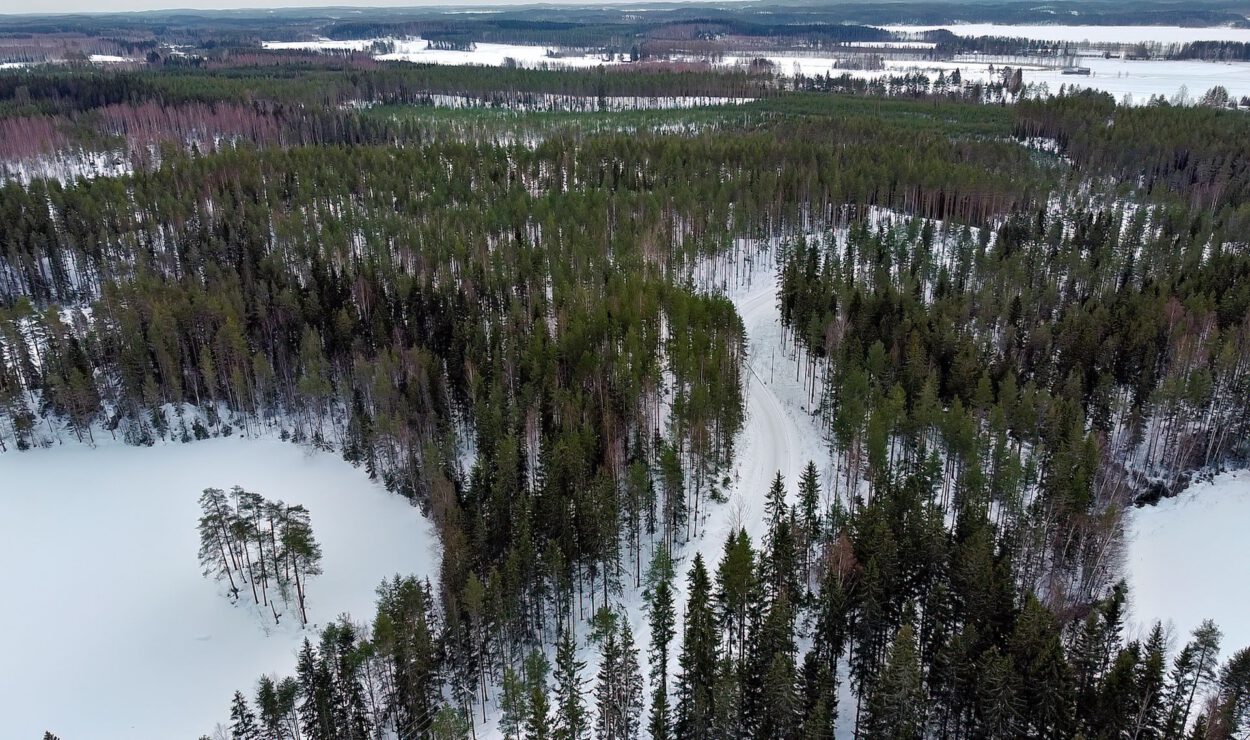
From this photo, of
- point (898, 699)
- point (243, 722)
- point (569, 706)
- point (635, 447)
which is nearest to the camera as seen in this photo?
point (898, 699)

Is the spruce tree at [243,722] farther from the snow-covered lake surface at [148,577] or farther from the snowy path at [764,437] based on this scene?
the snowy path at [764,437]

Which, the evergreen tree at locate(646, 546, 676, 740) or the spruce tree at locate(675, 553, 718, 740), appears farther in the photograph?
the spruce tree at locate(675, 553, 718, 740)

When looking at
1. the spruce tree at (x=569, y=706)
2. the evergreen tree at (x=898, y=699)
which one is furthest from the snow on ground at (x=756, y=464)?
the evergreen tree at (x=898, y=699)

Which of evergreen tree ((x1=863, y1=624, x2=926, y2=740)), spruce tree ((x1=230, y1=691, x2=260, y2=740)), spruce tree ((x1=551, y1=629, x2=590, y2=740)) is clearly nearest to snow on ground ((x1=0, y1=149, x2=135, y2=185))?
spruce tree ((x1=230, y1=691, x2=260, y2=740))

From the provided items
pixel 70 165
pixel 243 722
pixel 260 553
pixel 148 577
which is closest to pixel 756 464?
pixel 260 553

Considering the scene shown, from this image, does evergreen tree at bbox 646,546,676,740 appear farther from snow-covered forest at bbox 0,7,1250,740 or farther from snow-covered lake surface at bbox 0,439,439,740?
snow-covered lake surface at bbox 0,439,439,740

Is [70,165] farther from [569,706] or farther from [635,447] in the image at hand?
[569,706]
